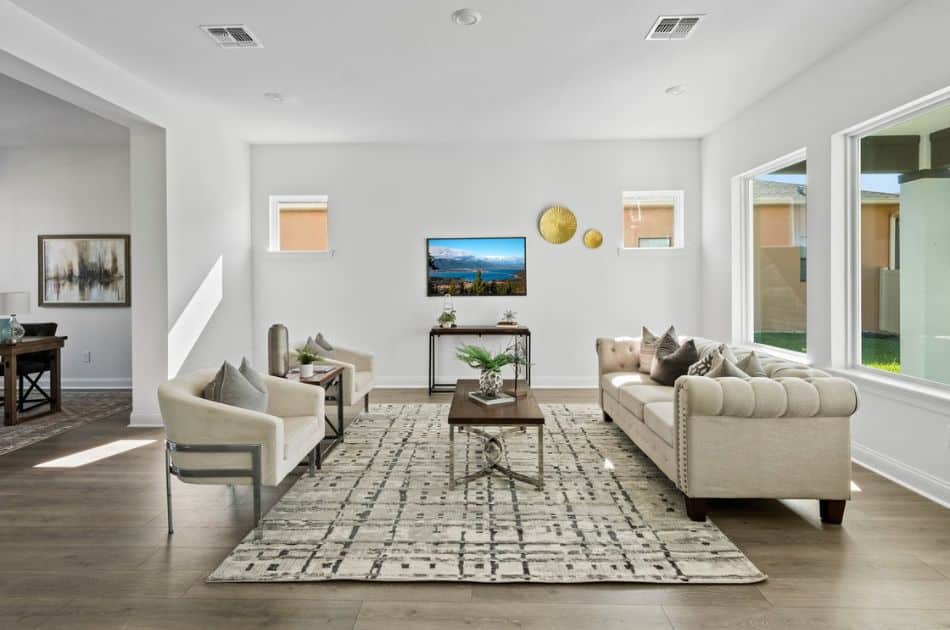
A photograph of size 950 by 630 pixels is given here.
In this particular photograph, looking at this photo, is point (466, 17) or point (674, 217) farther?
point (674, 217)

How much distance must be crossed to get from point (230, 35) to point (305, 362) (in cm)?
234

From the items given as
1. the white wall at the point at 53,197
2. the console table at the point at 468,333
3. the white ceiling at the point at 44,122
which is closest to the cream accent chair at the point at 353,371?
the console table at the point at 468,333

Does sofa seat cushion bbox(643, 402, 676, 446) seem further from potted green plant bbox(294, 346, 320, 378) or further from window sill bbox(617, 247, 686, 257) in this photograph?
window sill bbox(617, 247, 686, 257)

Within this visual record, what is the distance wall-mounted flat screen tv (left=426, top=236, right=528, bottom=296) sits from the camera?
267 inches

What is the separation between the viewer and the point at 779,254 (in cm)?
519

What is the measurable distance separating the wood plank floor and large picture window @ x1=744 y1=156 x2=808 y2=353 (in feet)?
6.76

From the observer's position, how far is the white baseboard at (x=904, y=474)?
3.14 metres

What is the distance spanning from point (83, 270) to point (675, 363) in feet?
23.2

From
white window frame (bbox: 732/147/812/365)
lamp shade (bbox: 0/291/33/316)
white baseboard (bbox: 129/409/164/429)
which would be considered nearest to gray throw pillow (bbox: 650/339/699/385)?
white window frame (bbox: 732/147/812/365)

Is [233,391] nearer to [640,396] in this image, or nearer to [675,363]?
[640,396]

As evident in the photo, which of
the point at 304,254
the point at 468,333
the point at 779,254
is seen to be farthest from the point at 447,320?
the point at 779,254

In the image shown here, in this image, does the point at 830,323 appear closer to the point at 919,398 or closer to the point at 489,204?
the point at 919,398

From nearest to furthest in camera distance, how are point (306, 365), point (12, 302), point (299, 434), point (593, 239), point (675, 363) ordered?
point (299, 434) → point (306, 365) → point (675, 363) → point (12, 302) → point (593, 239)

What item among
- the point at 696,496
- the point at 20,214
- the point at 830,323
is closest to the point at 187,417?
the point at 696,496
